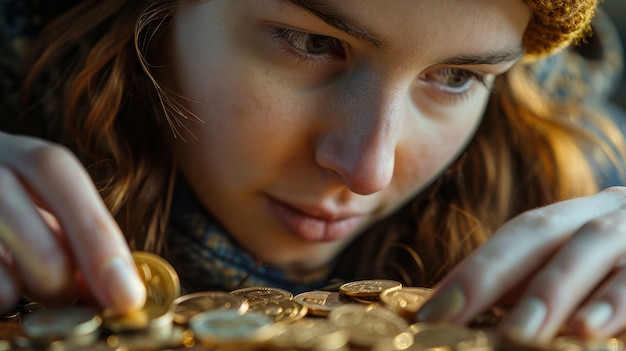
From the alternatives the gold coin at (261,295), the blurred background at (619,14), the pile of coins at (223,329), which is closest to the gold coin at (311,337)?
the pile of coins at (223,329)

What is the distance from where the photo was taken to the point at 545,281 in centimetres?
55

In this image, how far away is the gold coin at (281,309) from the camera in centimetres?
60

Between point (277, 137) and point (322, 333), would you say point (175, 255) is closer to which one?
point (277, 137)

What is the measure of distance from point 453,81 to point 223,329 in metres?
0.47

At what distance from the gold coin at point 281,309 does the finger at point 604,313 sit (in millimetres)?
223

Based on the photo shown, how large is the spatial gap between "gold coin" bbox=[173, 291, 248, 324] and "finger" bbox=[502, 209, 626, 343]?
220mm

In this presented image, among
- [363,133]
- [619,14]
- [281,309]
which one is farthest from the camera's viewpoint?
[619,14]

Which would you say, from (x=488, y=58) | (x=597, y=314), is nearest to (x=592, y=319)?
(x=597, y=314)

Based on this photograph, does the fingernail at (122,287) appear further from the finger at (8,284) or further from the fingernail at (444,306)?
the fingernail at (444,306)

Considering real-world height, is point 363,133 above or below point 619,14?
below

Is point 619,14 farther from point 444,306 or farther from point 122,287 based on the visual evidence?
point 122,287

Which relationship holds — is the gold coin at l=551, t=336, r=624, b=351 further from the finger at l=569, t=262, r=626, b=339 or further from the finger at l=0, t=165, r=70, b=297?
the finger at l=0, t=165, r=70, b=297

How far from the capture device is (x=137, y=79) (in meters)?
0.87

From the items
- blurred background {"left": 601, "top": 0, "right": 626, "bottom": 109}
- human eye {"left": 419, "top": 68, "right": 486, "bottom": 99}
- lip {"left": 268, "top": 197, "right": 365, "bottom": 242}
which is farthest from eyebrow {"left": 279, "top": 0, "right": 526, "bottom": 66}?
blurred background {"left": 601, "top": 0, "right": 626, "bottom": 109}
